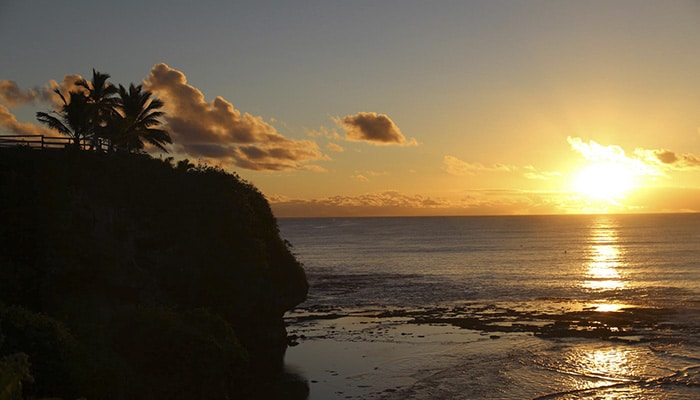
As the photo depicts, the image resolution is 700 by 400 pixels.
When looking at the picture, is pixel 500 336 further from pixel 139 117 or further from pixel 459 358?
pixel 139 117

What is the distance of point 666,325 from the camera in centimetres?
4403

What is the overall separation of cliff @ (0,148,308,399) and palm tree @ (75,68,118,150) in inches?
379

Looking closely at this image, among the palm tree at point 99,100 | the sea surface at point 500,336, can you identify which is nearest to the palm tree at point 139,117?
the palm tree at point 99,100

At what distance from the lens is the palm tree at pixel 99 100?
149ft

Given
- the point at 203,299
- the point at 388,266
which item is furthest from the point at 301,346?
the point at 388,266

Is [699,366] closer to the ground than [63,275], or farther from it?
closer to the ground

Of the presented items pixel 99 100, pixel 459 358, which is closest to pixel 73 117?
pixel 99 100

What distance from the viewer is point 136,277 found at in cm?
3338

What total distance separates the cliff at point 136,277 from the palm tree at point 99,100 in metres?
9.63

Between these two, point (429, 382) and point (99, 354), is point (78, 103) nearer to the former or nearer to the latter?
point (99, 354)

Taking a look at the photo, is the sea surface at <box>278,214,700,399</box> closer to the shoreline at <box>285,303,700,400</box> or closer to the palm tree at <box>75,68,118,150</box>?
the shoreline at <box>285,303,700,400</box>

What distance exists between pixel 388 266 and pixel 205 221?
64.3m

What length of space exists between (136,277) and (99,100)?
20.0 meters

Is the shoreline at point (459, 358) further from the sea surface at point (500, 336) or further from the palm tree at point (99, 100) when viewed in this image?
the palm tree at point (99, 100)
